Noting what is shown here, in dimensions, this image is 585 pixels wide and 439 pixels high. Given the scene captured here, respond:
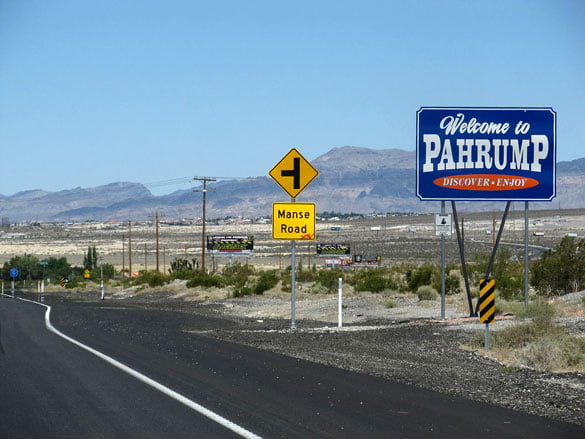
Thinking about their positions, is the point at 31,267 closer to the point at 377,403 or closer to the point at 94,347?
the point at 94,347

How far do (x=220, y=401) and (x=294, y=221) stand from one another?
461 inches

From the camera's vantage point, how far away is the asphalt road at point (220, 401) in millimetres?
9141

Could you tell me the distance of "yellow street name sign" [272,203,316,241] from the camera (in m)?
22.1

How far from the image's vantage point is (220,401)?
10.8 meters

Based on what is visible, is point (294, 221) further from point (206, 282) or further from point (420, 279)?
point (206, 282)

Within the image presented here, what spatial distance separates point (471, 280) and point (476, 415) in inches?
1277

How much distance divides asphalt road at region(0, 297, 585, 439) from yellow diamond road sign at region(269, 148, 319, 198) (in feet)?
19.8

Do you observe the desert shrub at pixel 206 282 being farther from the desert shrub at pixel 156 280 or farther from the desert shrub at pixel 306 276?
the desert shrub at pixel 156 280

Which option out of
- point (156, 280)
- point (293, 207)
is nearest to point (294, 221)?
point (293, 207)

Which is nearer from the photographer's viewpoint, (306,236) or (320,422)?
(320,422)

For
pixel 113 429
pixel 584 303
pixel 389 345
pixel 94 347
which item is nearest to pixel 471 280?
pixel 584 303

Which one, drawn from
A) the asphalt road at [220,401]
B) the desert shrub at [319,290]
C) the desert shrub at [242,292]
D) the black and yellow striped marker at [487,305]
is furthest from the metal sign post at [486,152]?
the desert shrub at [242,292]

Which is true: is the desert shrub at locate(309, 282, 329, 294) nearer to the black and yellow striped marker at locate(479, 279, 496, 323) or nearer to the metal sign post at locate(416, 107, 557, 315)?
the metal sign post at locate(416, 107, 557, 315)

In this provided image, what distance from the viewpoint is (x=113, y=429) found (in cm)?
908
